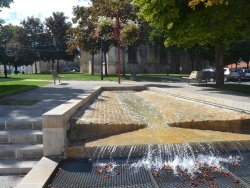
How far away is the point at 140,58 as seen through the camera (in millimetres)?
59281

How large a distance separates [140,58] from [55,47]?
57.5 ft

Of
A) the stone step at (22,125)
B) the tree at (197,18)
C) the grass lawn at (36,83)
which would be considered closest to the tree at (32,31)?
the grass lawn at (36,83)

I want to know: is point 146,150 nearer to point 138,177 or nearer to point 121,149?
point 121,149

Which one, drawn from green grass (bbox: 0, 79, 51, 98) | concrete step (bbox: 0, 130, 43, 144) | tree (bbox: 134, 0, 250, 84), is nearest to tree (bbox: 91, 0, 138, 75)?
tree (bbox: 134, 0, 250, 84)

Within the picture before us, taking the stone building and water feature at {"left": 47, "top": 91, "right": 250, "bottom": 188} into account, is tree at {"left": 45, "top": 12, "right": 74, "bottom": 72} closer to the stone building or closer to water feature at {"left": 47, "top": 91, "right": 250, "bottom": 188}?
the stone building

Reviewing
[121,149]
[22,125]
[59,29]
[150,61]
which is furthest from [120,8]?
[59,29]

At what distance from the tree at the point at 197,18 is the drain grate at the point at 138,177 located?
9700 mm

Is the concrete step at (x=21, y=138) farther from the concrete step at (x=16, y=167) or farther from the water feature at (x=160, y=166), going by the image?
the water feature at (x=160, y=166)

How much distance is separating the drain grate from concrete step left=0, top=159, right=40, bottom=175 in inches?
21.9

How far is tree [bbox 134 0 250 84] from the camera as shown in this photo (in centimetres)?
1374

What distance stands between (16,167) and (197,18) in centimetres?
1228

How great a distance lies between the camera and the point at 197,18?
49.9 ft

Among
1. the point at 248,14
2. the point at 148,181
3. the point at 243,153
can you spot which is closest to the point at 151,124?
the point at 243,153

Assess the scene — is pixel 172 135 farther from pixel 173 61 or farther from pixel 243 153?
pixel 173 61
